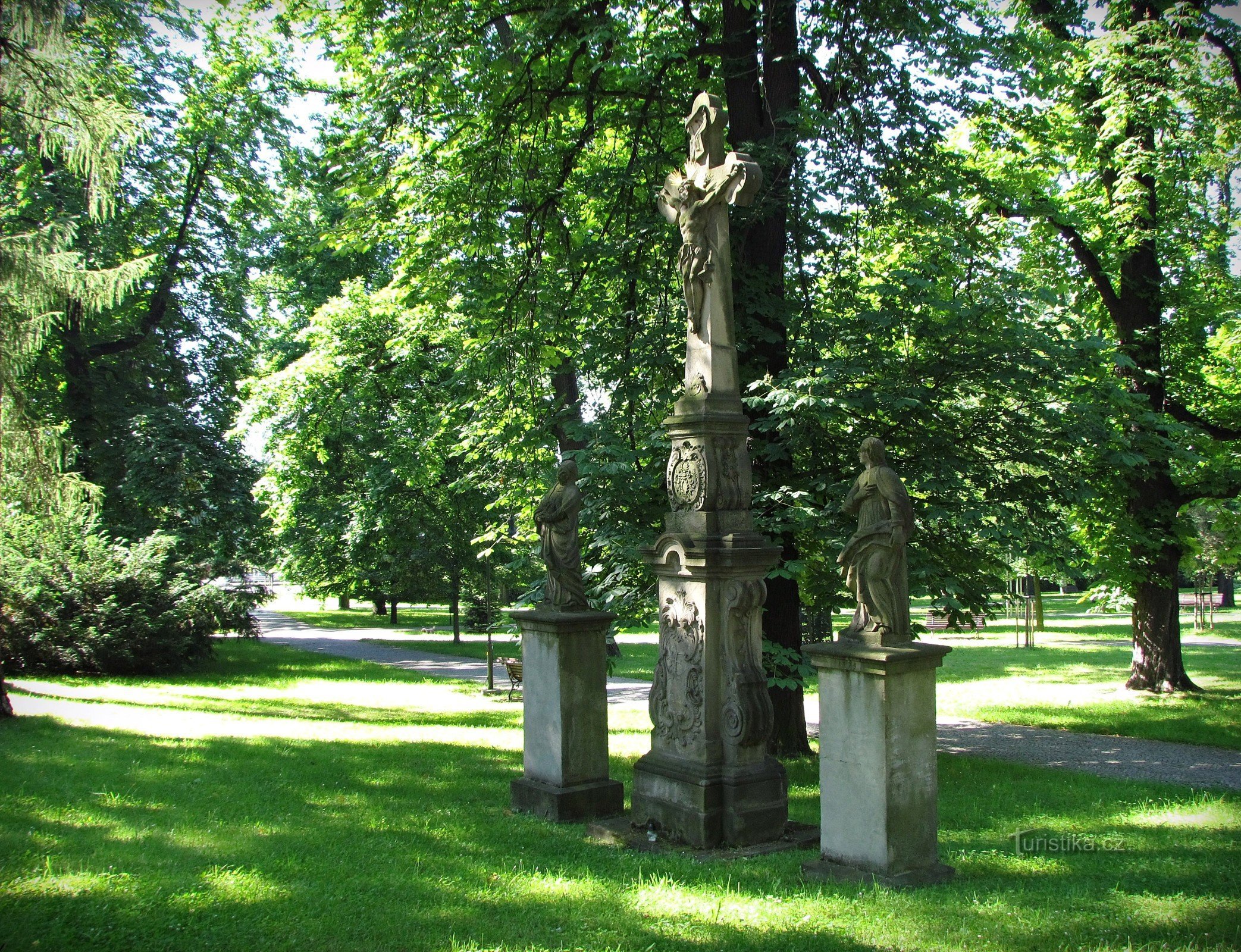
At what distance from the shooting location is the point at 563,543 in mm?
8359

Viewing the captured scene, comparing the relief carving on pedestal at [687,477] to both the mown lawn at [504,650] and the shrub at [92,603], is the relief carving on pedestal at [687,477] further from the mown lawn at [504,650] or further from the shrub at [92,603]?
the mown lawn at [504,650]

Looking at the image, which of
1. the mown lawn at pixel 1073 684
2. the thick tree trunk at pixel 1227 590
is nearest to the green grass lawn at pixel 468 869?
the mown lawn at pixel 1073 684

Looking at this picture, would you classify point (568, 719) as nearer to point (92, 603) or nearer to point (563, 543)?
point (563, 543)

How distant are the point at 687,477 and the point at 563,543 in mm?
1550

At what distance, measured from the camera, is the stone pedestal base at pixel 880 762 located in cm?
568

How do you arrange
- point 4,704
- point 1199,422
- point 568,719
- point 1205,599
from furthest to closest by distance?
1. point 1205,599
2. point 1199,422
3. point 4,704
4. point 568,719

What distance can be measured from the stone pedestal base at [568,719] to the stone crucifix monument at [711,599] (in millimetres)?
682

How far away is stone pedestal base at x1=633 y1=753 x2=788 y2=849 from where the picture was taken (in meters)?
6.82

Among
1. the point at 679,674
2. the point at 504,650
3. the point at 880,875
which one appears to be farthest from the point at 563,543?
the point at 504,650

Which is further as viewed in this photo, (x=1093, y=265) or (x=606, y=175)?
(x=1093, y=265)

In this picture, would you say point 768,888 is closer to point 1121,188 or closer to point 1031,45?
point 1031,45

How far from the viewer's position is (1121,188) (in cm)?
1444

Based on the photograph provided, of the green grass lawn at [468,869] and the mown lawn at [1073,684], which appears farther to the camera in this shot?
the mown lawn at [1073,684]

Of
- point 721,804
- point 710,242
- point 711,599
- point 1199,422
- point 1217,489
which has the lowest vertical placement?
point 721,804
